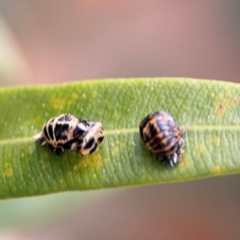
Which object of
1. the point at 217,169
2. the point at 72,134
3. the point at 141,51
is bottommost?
the point at 217,169

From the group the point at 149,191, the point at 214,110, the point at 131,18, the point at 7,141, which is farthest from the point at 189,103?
the point at 131,18

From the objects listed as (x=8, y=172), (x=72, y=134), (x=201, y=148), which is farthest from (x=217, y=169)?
(x=8, y=172)

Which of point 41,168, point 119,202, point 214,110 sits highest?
point 119,202

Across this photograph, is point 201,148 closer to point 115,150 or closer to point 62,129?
point 115,150

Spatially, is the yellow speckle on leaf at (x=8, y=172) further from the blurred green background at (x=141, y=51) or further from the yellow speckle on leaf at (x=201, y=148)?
the blurred green background at (x=141, y=51)

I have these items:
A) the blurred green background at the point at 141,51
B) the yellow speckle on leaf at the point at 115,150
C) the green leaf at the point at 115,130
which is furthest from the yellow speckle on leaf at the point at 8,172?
the blurred green background at the point at 141,51

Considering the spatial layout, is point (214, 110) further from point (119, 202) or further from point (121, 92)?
point (119, 202)
